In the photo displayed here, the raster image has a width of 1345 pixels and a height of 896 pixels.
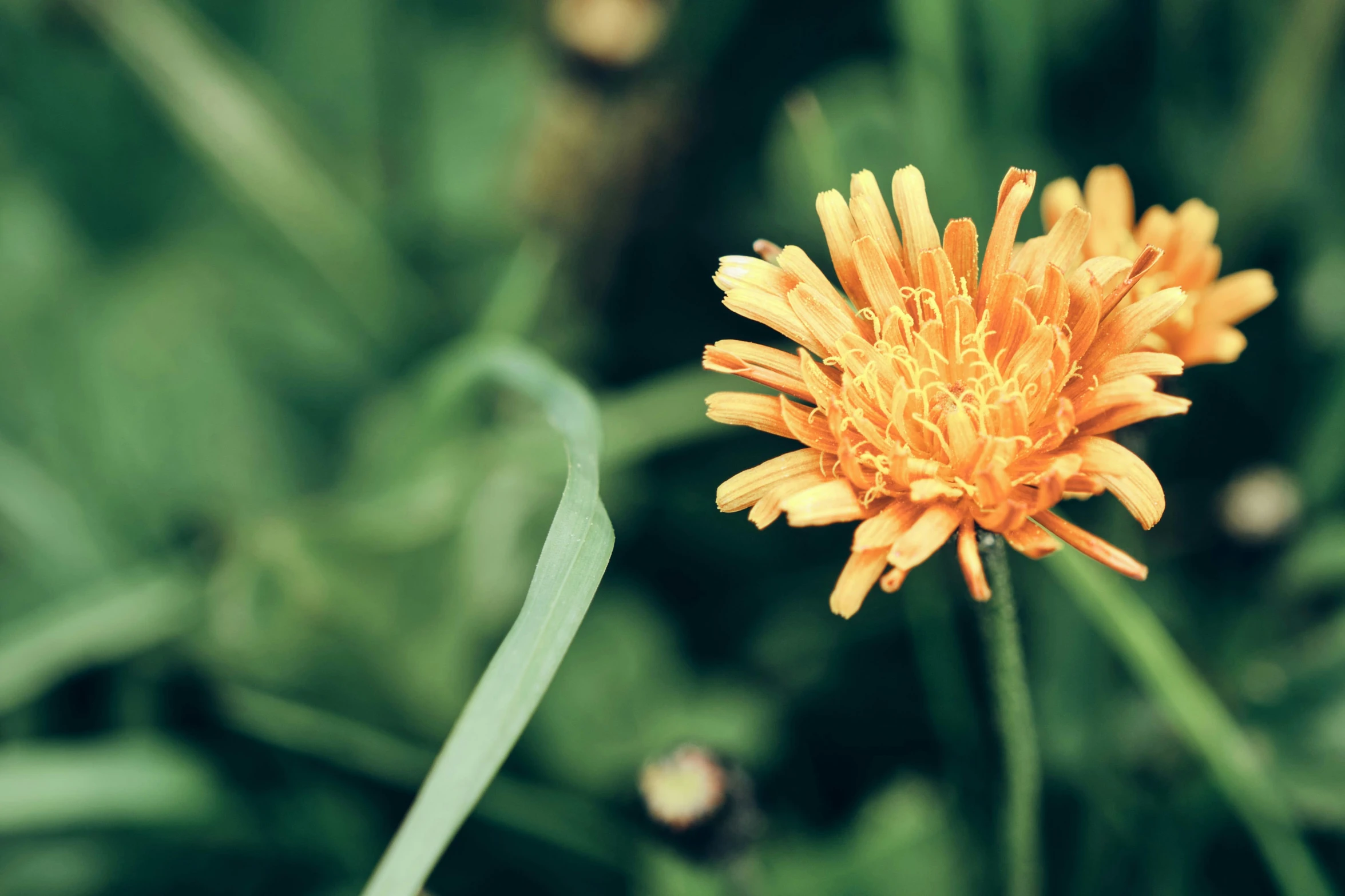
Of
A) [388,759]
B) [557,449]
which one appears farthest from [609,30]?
[388,759]

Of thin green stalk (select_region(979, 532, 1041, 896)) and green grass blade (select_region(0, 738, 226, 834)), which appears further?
green grass blade (select_region(0, 738, 226, 834))

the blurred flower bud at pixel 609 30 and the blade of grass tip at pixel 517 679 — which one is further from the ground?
the blurred flower bud at pixel 609 30

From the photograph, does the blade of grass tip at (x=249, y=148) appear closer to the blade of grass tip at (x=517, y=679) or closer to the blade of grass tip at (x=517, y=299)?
the blade of grass tip at (x=517, y=299)

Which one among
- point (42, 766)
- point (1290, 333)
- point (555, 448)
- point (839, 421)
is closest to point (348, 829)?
point (42, 766)

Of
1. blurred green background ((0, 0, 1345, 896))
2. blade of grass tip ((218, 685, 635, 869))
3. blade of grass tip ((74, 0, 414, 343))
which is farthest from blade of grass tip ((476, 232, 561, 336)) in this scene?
blade of grass tip ((218, 685, 635, 869))

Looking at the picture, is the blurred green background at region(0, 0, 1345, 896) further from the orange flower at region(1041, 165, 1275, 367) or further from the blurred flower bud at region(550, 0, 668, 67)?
the orange flower at region(1041, 165, 1275, 367)

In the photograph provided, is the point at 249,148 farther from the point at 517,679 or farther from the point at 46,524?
the point at 517,679

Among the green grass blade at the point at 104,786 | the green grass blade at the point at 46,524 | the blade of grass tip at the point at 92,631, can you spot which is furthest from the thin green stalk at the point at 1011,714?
the green grass blade at the point at 46,524
